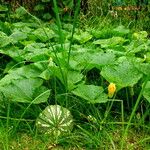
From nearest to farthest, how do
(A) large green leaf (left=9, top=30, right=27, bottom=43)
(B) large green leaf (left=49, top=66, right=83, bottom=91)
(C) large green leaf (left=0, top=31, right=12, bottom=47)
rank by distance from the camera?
(B) large green leaf (left=49, top=66, right=83, bottom=91)
(C) large green leaf (left=0, top=31, right=12, bottom=47)
(A) large green leaf (left=9, top=30, right=27, bottom=43)

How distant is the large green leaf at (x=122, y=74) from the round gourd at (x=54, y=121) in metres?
0.28

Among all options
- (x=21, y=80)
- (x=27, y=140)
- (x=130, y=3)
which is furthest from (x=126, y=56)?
(x=130, y=3)

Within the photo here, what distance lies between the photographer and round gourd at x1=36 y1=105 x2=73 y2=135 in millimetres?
2000

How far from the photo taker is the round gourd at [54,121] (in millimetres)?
2000

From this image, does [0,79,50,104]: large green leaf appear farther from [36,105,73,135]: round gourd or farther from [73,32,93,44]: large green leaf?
[73,32,93,44]: large green leaf

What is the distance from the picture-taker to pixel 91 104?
2.17 meters

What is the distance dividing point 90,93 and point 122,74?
20 cm

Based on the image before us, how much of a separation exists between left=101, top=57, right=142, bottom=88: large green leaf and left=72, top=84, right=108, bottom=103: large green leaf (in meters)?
0.09

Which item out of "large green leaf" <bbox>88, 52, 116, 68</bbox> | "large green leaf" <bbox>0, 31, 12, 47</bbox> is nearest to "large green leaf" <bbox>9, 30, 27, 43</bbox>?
"large green leaf" <bbox>0, 31, 12, 47</bbox>

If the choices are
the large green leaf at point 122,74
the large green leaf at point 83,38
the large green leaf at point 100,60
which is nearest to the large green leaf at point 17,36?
the large green leaf at point 83,38

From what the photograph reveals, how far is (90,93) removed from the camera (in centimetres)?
208

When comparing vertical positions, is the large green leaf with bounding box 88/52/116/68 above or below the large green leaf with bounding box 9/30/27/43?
above

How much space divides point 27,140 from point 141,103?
0.61 meters

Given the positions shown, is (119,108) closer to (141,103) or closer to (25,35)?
(141,103)
